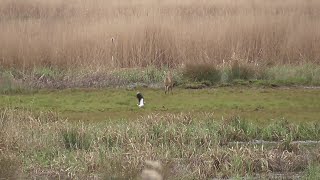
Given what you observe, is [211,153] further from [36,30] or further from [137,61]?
[36,30]

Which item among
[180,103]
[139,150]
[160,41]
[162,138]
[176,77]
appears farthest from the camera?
[160,41]

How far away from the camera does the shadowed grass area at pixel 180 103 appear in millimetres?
9820

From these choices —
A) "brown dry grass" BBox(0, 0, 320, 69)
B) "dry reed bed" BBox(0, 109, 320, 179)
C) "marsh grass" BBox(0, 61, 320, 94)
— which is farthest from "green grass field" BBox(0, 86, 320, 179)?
"brown dry grass" BBox(0, 0, 320, 69)

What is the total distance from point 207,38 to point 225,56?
64 cm

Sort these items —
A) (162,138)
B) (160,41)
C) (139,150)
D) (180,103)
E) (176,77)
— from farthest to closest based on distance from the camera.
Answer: (160,41) < (176,77) < (180,103) < (162,138) < (139,150)

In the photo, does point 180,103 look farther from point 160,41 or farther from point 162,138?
point 160,41

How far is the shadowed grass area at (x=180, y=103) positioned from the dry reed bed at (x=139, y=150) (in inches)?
53.6

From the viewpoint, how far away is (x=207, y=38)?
14414 mm

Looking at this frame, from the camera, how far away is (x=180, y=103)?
426 inches

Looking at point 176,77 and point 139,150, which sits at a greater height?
point 139,150

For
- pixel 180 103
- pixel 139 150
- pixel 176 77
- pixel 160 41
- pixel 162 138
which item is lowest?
pixel 176 77

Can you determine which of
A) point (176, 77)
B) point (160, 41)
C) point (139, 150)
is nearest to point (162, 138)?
point (139, 150)

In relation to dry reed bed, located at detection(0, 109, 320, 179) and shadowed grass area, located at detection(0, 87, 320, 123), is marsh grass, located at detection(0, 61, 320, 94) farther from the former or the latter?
dry reed bed, located at detection(0, 109, 320, 179)

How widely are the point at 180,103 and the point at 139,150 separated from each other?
4229mm
